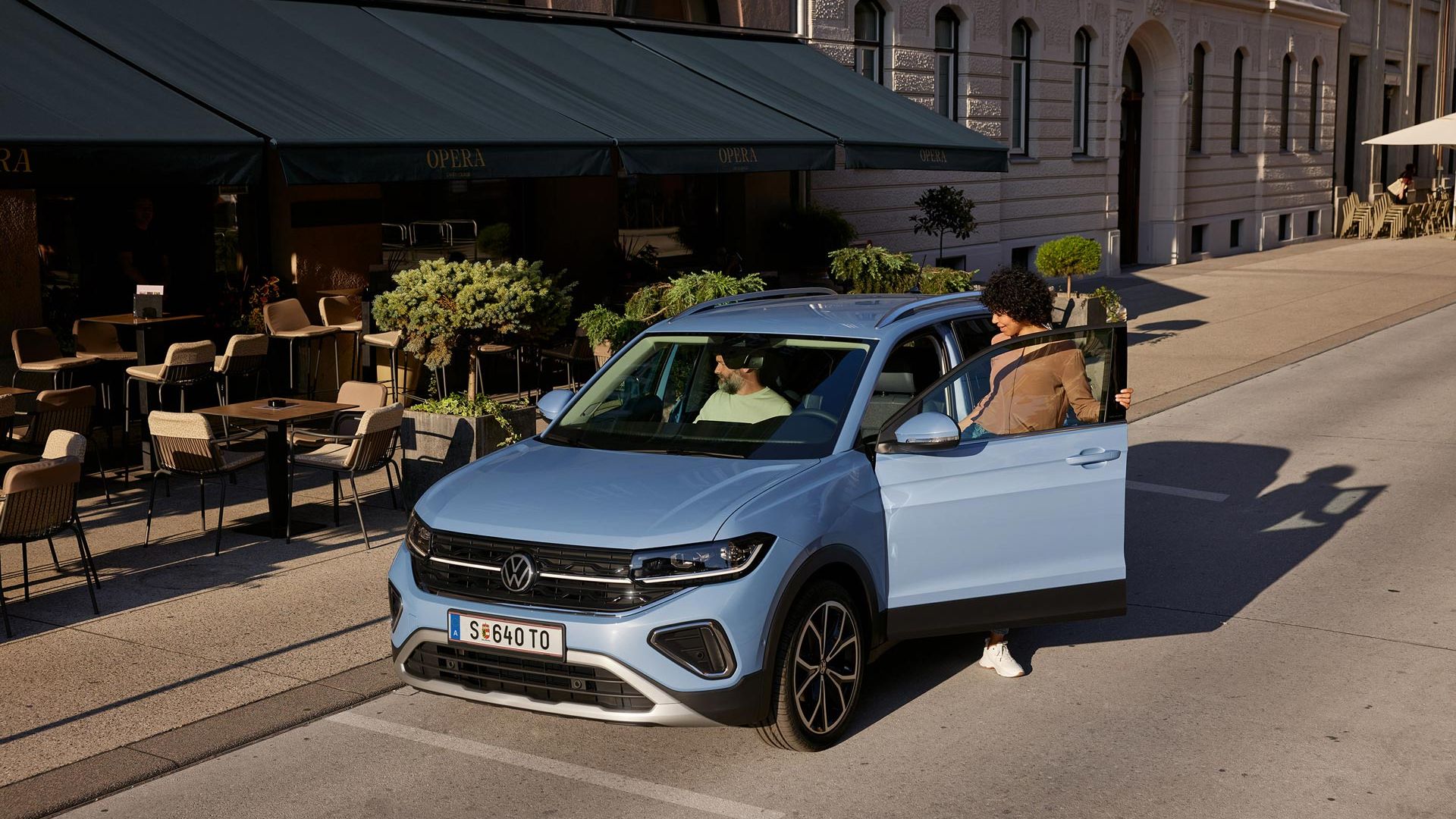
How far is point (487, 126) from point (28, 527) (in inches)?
217

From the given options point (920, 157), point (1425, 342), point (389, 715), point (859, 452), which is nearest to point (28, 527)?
point (389, 715)

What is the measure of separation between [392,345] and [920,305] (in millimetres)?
7114

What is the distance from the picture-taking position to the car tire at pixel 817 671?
18.1 feet

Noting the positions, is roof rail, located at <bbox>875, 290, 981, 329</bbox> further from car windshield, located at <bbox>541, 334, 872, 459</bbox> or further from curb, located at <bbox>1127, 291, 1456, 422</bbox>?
curb, located at <bbox>1127, 291, 1456, 422</bbox>

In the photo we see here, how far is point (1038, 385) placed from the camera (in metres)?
6.56

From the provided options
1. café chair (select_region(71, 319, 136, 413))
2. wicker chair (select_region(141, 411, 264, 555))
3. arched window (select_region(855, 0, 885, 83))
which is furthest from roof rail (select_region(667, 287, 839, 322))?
arched window (select_region(855, 0, 885, 83))

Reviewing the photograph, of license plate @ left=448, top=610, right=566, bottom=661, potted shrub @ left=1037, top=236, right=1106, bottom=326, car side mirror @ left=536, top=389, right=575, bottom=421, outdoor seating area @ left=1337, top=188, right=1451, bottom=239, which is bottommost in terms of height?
license plate @ left=448, top=610, right=566, bottom=661

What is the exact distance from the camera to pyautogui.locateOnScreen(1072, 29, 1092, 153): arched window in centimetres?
2797

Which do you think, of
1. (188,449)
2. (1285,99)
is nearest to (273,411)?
(188,449)

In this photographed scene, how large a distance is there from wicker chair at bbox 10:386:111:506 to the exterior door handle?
257 inches

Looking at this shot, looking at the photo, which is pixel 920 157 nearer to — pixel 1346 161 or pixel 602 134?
pixel 602 134

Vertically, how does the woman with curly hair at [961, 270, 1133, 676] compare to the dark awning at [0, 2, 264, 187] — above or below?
below

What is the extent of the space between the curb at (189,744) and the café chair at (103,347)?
19.6ft

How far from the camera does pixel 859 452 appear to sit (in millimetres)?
6105
